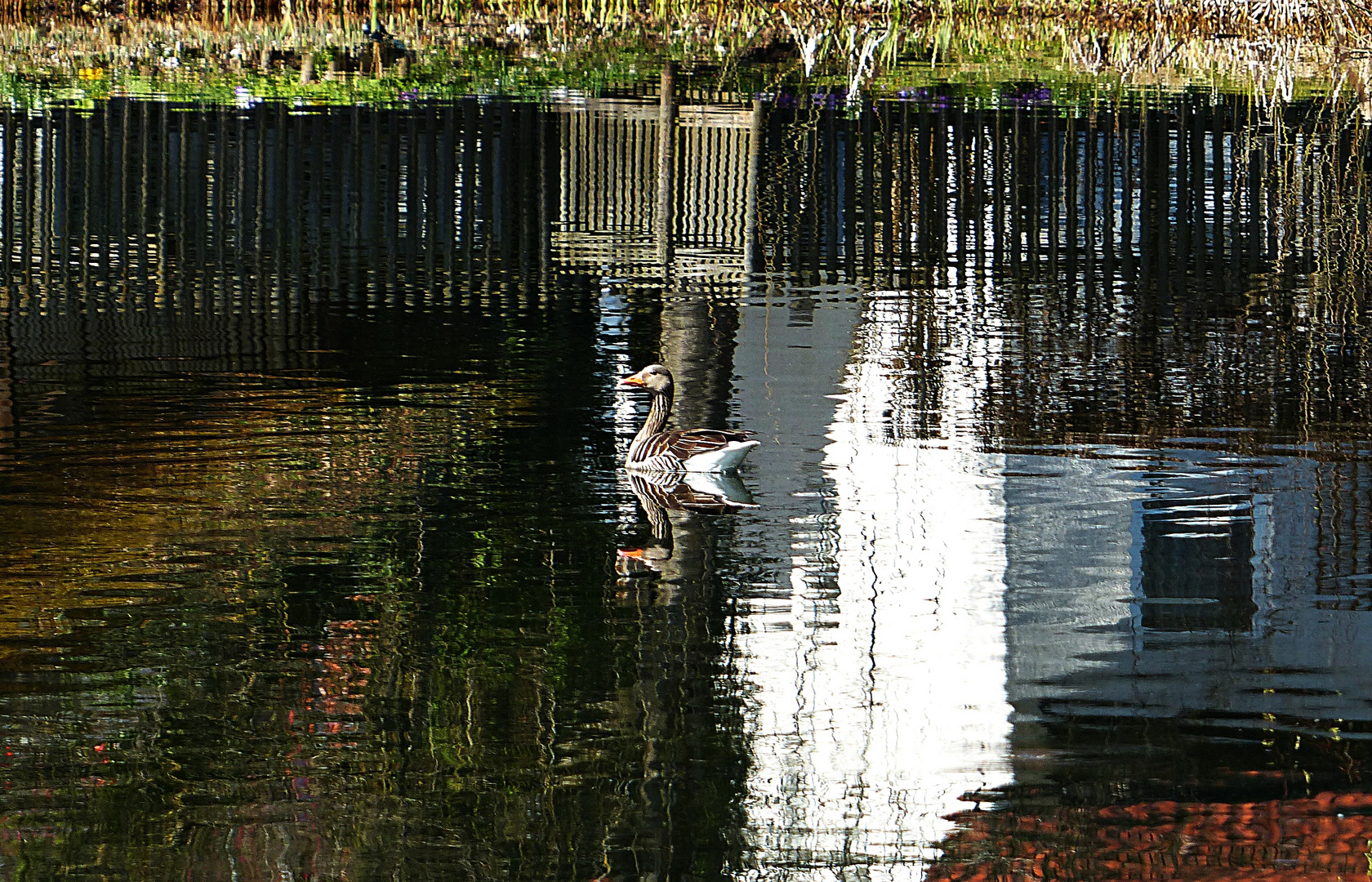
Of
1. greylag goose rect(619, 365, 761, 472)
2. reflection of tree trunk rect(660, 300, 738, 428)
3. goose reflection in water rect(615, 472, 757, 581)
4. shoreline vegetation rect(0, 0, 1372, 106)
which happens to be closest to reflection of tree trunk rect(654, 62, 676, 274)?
reflection of tree trunk rect(660, 300, 738, 428)

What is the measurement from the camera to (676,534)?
23.6ft

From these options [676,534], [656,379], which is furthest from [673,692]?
[656,379]

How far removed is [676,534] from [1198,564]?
6.64 feet

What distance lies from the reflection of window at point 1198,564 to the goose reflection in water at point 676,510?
64.7 inches

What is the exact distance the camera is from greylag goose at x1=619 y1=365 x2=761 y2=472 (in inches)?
308

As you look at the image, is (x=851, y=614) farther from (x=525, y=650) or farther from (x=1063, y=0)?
(x=1063, y=0)

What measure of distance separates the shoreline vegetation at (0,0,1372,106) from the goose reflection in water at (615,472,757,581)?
39.4ft

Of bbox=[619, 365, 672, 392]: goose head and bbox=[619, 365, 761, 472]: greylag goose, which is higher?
bbox=[619, 365, 672, 392]: goose head

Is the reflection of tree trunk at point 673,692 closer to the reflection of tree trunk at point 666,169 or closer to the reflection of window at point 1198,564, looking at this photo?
the reflection of window at point 1198,564

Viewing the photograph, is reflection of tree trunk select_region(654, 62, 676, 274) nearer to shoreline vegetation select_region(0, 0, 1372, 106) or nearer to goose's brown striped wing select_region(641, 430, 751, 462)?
shoreline vegetation select_region(0, 0, 1372, 106)

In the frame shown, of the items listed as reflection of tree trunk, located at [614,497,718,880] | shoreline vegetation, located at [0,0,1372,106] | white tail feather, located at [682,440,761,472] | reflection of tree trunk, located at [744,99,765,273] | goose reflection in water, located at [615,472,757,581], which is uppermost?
shoreline vegetation, located at [0,0,1372,106]

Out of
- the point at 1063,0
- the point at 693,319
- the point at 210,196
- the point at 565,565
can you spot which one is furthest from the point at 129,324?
the point at 1063,0

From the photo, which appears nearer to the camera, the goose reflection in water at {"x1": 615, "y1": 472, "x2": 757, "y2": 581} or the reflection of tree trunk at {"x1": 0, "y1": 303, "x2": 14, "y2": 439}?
the goose reflection in water at {"x1": 615, "y1": 472, "x2": 757, "y2": 581}

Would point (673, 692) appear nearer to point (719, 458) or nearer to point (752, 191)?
point (719, 458)
